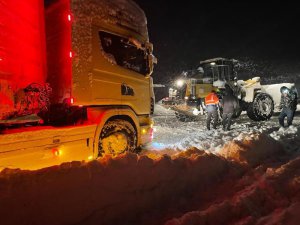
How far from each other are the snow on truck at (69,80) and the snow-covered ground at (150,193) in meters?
1.20

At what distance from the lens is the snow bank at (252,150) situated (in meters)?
5.03

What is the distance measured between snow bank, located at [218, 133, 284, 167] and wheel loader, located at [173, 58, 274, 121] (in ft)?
21.3

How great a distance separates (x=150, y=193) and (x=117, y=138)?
2.23m

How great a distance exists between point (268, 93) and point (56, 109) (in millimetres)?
10714

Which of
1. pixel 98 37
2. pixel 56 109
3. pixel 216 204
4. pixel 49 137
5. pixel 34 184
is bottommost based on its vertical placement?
pixel 216 204

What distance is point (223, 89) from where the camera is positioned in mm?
12430

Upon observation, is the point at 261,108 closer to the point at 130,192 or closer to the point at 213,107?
the point at 213,107

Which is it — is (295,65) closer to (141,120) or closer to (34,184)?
(141,120)

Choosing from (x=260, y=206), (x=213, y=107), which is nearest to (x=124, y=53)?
(x=260, y=206)

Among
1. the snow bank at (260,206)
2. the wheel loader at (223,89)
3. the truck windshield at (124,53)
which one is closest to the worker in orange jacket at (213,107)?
the wheel loader at (223,89)

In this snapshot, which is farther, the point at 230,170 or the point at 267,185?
the point at 230,170

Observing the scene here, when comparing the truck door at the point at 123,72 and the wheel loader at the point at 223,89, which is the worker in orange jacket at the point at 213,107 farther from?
the truck door at the point at 123,72

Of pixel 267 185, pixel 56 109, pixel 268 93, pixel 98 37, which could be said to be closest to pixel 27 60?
pixel 56 109

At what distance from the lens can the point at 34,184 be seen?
2770 mm
